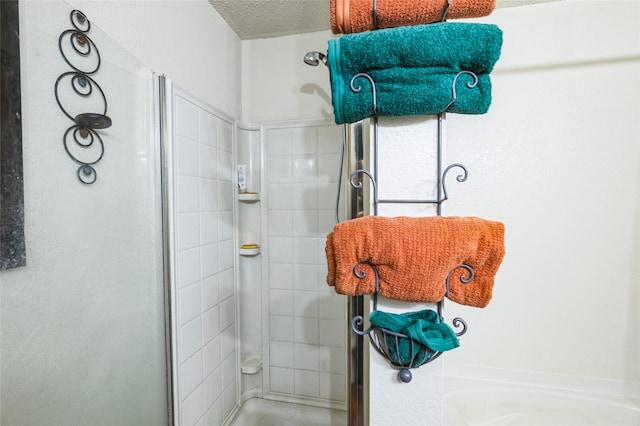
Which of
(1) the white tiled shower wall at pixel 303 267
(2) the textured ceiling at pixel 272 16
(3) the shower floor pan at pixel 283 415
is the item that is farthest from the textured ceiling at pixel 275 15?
(3) the shower floor pan at pixel 283 415

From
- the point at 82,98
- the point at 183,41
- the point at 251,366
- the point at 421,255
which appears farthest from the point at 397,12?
the point at 251,366

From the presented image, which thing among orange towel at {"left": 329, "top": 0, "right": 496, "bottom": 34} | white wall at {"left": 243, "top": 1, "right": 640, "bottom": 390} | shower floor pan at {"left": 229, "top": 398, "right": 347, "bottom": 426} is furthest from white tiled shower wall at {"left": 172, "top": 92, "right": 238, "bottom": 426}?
white wall at {"left": 243, "top": 1, "right": 640, "bottom": 390}

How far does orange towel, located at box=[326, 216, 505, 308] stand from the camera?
0.52m

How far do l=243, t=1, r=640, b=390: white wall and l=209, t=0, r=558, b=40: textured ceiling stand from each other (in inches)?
12.0

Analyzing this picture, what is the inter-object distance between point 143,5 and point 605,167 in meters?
1.90

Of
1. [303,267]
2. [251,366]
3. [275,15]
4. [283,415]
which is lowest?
[283,415]

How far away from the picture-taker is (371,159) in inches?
24.8

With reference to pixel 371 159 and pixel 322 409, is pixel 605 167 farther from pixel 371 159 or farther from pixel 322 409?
pixel 322 409

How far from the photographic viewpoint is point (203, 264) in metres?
1.23

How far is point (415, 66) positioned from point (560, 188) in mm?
1087

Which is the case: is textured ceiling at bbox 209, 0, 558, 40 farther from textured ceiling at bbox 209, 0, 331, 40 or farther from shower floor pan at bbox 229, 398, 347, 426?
shower floor pan at bbox 229, 398, 347, 426

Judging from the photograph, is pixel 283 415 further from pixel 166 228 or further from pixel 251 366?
pixel 166 228

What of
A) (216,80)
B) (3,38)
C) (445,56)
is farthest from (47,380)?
(216,80)

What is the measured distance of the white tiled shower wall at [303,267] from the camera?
4.91ft
